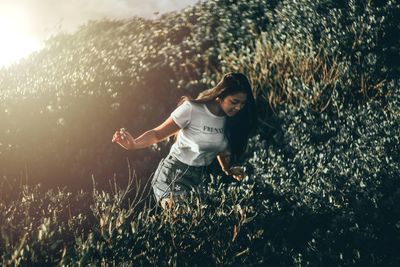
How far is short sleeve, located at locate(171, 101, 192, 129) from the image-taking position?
464 centimetres

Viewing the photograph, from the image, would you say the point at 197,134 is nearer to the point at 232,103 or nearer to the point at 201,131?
the point at 201,131


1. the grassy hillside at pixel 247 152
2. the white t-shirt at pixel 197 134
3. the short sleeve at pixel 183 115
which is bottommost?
the grassy hillside at pixel 247 152

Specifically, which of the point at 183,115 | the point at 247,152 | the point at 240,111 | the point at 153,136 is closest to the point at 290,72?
the point at 247,152

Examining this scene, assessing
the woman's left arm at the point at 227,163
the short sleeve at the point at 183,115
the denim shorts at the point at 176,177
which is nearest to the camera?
the short sleeve at the point at 183,115

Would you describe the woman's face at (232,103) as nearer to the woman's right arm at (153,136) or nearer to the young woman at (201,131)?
the young woman at (201,131)

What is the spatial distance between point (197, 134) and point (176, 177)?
460 mm

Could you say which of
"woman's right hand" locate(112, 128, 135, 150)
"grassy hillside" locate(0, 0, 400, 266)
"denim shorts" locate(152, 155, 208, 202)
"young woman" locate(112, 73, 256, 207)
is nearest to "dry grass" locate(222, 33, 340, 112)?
"grassy hillside" locate(0, 0, 400, 266)

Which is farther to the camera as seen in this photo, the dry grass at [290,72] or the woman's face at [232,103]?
the dry grass at [290,72]

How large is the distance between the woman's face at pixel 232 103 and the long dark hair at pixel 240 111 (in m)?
0.03

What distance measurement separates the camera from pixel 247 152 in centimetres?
673

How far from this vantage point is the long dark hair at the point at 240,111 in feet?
15.3

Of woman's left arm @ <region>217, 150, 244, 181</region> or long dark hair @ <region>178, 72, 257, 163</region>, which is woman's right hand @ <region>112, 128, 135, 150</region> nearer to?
long dark hair @ <region>178, 72, 257, 163</region>

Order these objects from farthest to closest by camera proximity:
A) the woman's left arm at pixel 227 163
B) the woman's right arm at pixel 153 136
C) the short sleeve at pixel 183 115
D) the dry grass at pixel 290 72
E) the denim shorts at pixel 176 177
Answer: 1. the dry grass at pixel 290 72
2. the woman's left arm at pixel 227 163
3. the denim shorts at pixel 176 177
4. the short sleeve at pixel 183 115
5. the woman's right arm at pixel 153 136

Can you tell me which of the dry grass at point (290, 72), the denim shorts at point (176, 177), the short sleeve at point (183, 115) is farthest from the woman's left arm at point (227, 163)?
the dry grass at point (290, 72)
